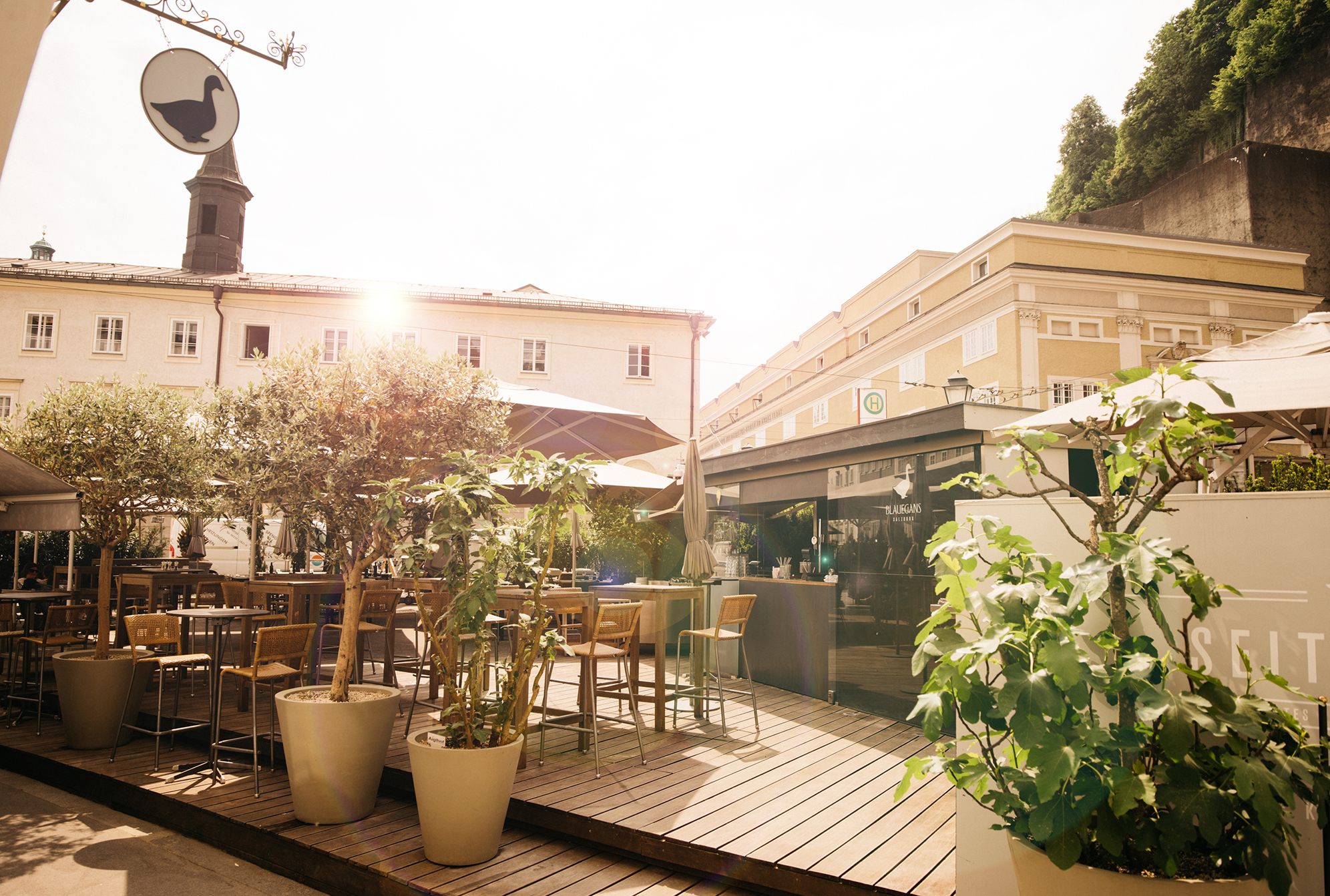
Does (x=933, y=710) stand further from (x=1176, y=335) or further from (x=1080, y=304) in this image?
(x=1176, y=335)

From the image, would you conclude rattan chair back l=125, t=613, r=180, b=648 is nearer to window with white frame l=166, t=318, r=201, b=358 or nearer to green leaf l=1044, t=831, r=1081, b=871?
green leaf l=1044, t=831, r=1081, b=871

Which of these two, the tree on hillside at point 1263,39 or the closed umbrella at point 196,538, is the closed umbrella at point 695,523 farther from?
the tree on hillside at point 1263,39

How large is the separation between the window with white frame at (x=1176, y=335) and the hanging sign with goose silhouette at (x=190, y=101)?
89.8 feet

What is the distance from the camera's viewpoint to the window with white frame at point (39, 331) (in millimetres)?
21766

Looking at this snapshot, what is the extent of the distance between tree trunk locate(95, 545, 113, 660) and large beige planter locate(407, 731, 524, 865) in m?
3.32

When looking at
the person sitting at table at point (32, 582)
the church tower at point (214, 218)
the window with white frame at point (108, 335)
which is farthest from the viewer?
the church tower at point (214, 218)

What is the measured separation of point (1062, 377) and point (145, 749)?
2457 cm

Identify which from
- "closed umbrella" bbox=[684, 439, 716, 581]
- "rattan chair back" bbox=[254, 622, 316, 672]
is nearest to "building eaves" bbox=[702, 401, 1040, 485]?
"closed umbrella" bbox=[684, 439, 716, 581]

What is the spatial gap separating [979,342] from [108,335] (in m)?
27.5

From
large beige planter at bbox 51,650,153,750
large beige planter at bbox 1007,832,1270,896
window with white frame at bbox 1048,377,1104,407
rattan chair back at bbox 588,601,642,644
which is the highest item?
window with white frame at bbox 1048,377,1104,407

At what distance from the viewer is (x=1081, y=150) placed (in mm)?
34000

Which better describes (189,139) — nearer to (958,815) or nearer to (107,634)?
→ (107,634)

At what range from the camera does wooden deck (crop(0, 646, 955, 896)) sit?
313 centimetres

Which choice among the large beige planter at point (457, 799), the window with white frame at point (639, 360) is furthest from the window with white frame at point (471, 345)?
the large beige planter at point (457, 799)
